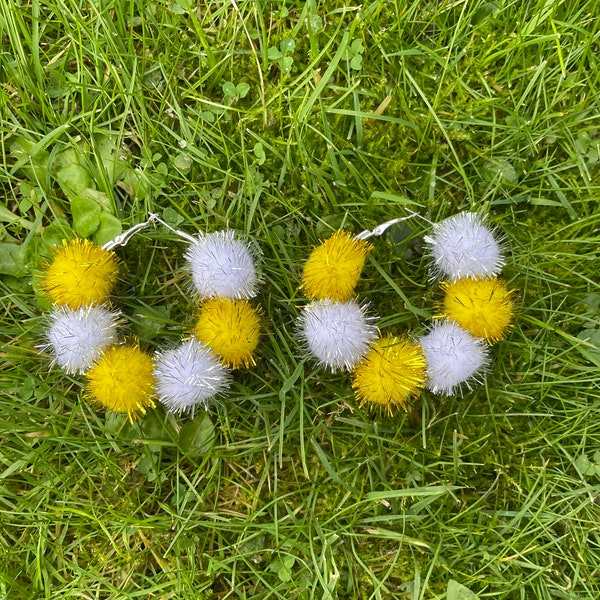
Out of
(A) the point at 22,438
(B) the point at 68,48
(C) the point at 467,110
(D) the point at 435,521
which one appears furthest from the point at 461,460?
(B) the point at 68,48

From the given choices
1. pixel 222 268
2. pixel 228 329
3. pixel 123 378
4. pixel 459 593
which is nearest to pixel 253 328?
pixel 228 329

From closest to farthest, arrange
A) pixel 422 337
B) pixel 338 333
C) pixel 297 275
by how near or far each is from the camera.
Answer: pixel 338 333
pixel 422 337
pixel 297 275

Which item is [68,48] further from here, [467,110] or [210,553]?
[210,553]

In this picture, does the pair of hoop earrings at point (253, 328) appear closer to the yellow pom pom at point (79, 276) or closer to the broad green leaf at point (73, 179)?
the yellow pom pom at point (79, 276)

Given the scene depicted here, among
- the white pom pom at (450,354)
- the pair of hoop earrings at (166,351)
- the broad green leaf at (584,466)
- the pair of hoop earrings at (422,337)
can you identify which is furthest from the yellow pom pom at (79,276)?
the broad green leaf at (584,466)

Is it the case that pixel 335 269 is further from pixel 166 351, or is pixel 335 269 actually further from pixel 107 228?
pixel 107 228

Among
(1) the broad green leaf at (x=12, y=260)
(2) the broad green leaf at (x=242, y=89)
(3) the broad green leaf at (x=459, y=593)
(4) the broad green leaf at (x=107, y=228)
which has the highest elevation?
(2) the broad green leaf at (x=242, y=89)

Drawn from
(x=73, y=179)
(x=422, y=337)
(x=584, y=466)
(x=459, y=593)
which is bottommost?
(x=459, y=593)

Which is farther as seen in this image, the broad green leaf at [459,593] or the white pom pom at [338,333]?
the broad green leaf at [459,593]
